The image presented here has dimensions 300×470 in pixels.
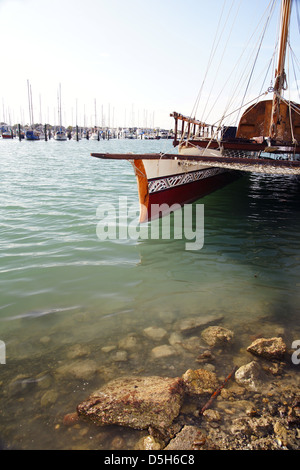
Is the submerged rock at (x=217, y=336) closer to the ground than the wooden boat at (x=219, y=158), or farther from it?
closer to the ground

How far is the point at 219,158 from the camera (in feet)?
22.4

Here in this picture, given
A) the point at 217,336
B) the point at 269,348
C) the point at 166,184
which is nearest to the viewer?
the point at 269,348

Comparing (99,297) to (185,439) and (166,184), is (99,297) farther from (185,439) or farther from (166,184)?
(166,184)

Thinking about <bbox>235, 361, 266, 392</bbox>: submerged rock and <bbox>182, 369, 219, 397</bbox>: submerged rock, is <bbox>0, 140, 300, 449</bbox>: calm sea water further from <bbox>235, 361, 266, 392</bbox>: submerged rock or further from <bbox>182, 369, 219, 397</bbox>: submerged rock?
<bbox>235, 361, 266, 392</bbox>: submerged rock

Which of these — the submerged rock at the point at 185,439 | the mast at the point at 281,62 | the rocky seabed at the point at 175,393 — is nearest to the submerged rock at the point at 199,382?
the rocky seabed at the point at 175,393

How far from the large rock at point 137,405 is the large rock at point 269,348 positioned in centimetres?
97

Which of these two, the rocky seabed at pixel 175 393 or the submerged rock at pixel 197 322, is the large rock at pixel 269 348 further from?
the submerged rock at pixel 197 322

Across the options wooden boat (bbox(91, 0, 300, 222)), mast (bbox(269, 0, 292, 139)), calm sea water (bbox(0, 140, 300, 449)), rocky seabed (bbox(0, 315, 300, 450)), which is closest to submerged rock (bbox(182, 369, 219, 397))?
rocky seabed (bbox(0, 315, 300, 450))

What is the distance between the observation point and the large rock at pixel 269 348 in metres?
3.10

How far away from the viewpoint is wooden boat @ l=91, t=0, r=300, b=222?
697 centimetres

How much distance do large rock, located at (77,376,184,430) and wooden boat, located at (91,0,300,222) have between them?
495 cm

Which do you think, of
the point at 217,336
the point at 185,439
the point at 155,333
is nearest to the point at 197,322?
the point at 217,336

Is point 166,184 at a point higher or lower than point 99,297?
higher

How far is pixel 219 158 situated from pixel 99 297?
426 cm
